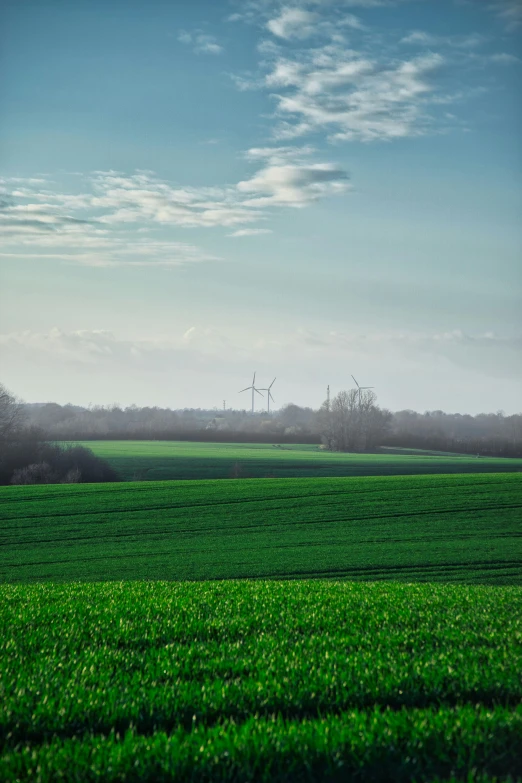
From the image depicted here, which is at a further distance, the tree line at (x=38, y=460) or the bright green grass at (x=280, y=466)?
the bright green grass at (x=280, y=466)

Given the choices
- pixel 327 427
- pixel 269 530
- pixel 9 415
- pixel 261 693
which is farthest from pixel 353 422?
pixel 261 693

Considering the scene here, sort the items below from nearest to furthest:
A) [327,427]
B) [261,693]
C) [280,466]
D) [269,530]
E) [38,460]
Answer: [261,693]
[269,530]
[38,460]
[280,466]
[327,427]

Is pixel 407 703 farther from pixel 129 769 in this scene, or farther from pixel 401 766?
pixel 129 769

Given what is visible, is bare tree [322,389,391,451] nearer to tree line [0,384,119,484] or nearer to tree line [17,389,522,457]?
tree line [17,389,522,457]

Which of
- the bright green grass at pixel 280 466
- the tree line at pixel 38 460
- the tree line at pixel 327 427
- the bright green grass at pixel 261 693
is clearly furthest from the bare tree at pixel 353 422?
the bright green grass at pixel 261 693

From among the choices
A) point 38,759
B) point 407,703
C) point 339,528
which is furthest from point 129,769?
point 339,528

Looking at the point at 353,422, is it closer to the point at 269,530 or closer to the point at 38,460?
the point at 38,460

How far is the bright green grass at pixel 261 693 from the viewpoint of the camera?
17.4 feet

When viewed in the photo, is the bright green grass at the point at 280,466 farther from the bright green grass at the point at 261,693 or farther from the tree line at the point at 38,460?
the bright green grass at the point at 261,693

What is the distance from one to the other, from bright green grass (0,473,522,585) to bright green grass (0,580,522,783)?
47.9 ft

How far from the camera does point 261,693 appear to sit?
6.64 m

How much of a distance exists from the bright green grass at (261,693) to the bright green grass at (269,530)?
14602mm

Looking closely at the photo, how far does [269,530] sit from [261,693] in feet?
92.2

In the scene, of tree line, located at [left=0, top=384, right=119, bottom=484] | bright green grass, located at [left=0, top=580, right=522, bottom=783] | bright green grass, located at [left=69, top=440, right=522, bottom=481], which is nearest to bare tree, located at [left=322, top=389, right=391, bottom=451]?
bright green grass, located at [left=69, top=440, right=522, bottom=481]
